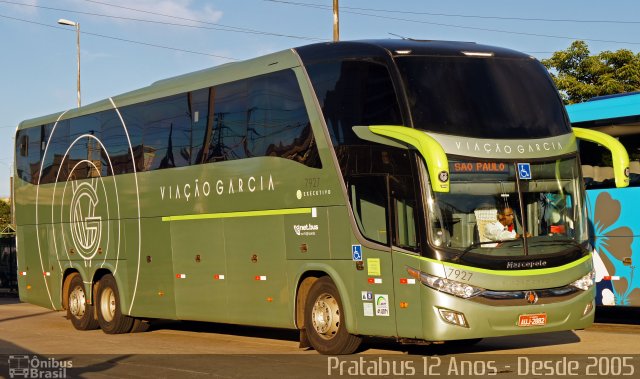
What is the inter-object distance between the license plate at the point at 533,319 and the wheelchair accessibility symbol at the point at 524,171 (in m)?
1.74

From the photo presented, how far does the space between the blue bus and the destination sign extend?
516 centimetres

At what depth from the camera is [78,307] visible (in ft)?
70.0

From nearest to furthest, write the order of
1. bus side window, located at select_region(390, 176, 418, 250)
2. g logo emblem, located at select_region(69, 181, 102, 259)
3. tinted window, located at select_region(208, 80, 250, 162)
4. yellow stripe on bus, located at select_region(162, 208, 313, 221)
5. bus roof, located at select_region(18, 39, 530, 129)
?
bus side window, located at select_region(390, 176, 418, 250)
bus roof, located at select_region(18, 39, 530, 129)
yellow stripe on bus, located at select_region(162, 208, 313, 221)
tinted window, located at select_region(208, 80, 250, 162)
g logo emblem, located at select_region(69, 181, 102, 259)

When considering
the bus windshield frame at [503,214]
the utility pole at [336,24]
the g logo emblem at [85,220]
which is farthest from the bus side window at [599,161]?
the utility pole at [336,24]

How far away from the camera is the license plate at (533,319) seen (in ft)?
43.4

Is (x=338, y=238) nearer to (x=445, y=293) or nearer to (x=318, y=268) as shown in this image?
(x=318, y=268)

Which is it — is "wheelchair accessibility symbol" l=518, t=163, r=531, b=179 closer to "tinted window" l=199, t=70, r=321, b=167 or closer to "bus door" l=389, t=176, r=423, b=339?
"bus door" l=389, t=176, r=423, b=339

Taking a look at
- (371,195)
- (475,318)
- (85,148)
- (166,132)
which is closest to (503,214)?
(475,318)

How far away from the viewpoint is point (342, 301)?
1444cm

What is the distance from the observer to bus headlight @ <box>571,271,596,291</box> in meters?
13.8

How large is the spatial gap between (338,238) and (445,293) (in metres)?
2.02

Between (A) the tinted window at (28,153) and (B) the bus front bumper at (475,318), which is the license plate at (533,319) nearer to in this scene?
(B) the bus front bumper at (475,318)

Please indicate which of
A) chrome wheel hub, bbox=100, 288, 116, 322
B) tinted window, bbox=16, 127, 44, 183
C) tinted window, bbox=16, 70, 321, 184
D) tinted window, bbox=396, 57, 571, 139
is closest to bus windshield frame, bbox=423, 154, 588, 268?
tinted window, bbox=396, 57, 571, 139

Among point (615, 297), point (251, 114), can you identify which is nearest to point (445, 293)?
point (251, 114)
